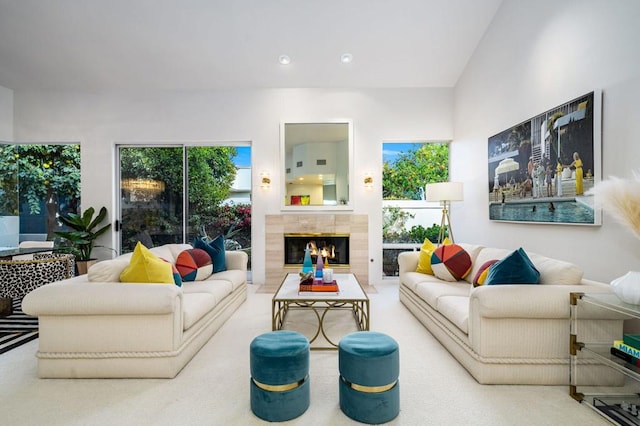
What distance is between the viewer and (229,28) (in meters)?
4.20

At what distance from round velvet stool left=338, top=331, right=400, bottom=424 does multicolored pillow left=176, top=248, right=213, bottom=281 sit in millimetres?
2239

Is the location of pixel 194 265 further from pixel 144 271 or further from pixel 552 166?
pixel 552 166

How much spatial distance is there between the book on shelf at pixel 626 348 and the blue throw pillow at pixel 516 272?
1.71 ft

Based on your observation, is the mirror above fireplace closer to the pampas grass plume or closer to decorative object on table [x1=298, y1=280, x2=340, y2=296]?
decorative object on table [x1=298, y1=280, x2=340, y2=296]

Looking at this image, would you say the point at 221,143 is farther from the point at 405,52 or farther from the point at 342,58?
the point at 405,52

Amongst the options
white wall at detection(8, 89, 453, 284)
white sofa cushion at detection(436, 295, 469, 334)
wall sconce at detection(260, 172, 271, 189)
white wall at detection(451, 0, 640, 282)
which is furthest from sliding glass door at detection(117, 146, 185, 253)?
white wall at detection(451, 0, 640, 282)

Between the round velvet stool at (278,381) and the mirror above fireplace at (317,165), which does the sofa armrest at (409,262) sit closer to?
the mirror above fireplace at (317,165)

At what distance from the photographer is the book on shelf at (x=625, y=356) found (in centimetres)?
175

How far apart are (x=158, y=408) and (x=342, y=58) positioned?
4.51m

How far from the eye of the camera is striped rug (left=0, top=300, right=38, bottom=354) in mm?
2840

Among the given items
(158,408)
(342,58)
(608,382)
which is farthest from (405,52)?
(158,408)

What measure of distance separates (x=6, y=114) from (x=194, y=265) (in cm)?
456

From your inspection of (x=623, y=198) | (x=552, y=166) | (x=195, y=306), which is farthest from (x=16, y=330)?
(x=552, y=166)

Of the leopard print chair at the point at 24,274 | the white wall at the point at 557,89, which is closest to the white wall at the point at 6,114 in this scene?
the leopard print chair at the point at 24,274
